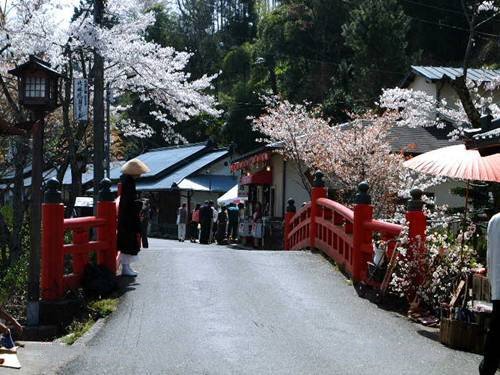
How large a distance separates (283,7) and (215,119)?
30.6ft

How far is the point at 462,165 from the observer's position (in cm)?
809

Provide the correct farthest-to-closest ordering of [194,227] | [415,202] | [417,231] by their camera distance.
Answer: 1. [194,227]
2. [415,202]
3. [417,231]

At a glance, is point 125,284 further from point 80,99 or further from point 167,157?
point 167,157

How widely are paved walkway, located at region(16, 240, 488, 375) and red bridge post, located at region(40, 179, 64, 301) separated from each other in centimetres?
98

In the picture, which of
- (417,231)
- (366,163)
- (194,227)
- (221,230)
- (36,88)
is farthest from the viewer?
(194,227)

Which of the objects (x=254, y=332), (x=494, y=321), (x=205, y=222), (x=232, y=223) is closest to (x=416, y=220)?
(x=254, y=332)

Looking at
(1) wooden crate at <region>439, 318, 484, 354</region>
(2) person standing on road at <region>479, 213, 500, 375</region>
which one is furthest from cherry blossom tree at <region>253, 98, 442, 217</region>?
(2) person standing on road at <region>479, 213, 500, 375</region>

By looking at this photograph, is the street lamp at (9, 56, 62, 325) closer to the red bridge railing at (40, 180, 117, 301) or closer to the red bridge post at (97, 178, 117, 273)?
the red bridge railing at (40, 180, 117, 301)

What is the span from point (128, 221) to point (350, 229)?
3.63m

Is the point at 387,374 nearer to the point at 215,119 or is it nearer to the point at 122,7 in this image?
the point at 122,7

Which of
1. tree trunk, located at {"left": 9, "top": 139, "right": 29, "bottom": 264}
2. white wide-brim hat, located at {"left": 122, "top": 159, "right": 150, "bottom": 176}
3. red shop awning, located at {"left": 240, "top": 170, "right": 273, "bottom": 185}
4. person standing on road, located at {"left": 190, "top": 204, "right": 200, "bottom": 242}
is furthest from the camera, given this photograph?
red shop awning, located at {"left": 240, "top": 170, "right": 273, "bottom": 185}

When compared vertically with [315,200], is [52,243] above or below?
below

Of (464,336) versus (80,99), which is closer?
(464,336)

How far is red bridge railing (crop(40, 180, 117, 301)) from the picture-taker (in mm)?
9211
